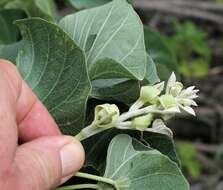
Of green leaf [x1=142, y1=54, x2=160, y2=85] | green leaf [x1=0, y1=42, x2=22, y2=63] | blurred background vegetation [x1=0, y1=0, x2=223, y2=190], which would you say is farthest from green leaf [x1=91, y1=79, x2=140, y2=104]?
blurred background vegetation [x1=0, y1=0, x2=223, y2=190]

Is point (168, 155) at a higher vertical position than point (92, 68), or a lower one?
lower

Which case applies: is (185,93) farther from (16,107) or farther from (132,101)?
(16,107)

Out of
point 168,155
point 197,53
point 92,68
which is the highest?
point 92,68

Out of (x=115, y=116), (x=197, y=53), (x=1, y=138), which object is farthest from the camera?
(x=197, y=53)

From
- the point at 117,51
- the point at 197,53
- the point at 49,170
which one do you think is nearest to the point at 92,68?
the point at 117,51

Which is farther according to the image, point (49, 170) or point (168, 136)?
point (168, 136)

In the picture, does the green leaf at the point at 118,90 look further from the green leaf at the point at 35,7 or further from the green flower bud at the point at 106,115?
the green leaf at the point at 35,7

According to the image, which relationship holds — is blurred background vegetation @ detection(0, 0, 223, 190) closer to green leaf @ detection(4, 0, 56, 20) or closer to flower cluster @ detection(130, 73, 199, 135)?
green leaf @ detection(4, 0, 56, 20)
